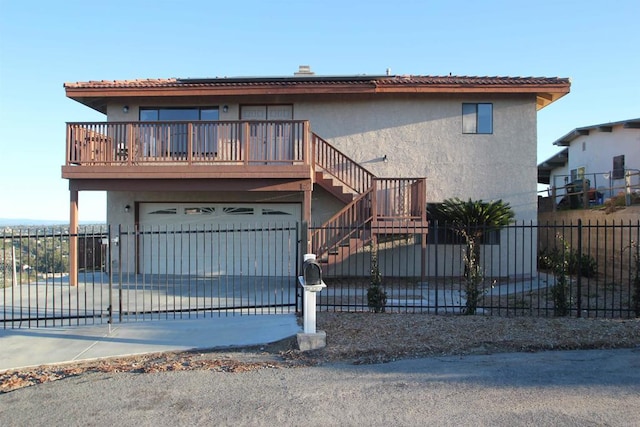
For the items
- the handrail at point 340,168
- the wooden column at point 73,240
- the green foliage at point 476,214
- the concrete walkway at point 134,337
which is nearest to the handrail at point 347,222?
the handrail at point 340,168

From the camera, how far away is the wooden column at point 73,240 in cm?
1281

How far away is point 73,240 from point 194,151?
3.92 meters

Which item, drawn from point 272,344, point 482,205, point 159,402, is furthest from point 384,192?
point 159,402

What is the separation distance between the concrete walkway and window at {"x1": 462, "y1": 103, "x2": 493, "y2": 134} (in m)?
9.25

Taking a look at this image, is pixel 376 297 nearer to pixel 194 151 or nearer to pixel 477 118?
pixel 194 151

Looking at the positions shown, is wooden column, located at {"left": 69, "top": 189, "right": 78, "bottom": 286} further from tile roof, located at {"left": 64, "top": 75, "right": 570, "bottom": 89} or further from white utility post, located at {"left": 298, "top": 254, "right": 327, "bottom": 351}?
white utility post, located at {"left": 298, "top": 254, "right": 327, "bottom": 351}

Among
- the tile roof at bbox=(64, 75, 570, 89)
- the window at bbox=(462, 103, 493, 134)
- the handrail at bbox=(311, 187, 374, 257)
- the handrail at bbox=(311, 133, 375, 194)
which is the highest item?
the tile roof at bbox=(64, 75, 570, 89)

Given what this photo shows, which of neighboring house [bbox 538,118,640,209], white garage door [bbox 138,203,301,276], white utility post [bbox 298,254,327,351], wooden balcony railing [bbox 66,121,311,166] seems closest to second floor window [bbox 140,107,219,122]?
wooden balcony railing [bbox 66,121,311,166]

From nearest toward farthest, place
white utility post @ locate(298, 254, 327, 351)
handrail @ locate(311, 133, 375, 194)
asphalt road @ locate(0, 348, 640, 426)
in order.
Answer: asphalt road @ locate(0, 348, 640, 426), white utility post @ locate(298, 254, 327, 351), handrail @ locate(311, 133, 375, 194)

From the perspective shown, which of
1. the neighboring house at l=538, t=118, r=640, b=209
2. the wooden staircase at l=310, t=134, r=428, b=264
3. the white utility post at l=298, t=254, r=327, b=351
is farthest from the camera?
the neighboring house at l=538, t=118, r=640, b=209

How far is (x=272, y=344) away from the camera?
7047 mm

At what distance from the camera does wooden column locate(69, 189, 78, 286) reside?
12812 millimetres

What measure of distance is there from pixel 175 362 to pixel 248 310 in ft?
9.65

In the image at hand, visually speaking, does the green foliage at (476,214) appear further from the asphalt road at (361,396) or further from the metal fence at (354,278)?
the asphalt road at (361,396)
